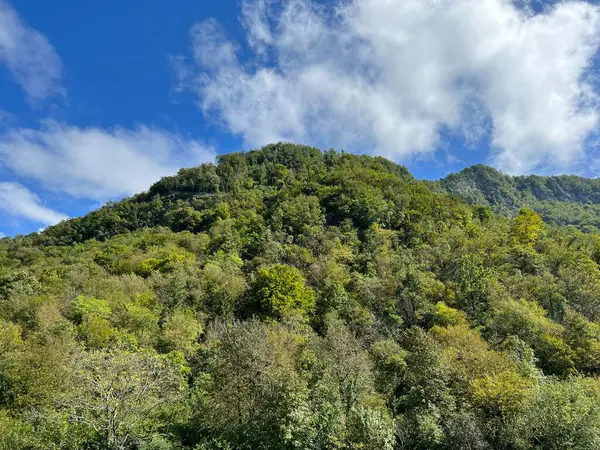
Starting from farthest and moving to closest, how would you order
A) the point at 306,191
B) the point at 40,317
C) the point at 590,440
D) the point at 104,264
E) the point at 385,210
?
1. the point at 306,191
2. the point at 385,210
3. the point at 104,264
4. the point at 40,317
5. the point at 590,440

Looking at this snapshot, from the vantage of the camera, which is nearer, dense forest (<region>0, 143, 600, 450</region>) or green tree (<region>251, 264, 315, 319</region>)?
dense forest (<region>0, 143, 600, 450</region>)

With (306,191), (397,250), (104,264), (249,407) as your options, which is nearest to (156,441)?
(249,407)

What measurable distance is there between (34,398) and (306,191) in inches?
3395

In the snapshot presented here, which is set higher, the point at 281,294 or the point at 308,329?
the point at 281,294

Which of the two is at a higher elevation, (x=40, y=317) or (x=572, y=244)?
(x=572, y=244)

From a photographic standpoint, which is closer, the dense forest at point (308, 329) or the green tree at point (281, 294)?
the dense forest at point (308, 329)

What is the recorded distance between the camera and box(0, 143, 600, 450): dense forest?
19594mm

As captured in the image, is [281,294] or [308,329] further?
[281,294]

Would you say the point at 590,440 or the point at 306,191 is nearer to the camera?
the point at 590,440

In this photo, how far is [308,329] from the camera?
43.6 meters

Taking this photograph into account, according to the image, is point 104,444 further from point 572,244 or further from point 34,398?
point 572,244

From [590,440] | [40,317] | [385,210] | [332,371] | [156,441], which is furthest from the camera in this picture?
[385,210]

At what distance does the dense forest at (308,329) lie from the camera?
19.6 m

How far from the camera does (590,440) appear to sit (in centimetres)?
1816
